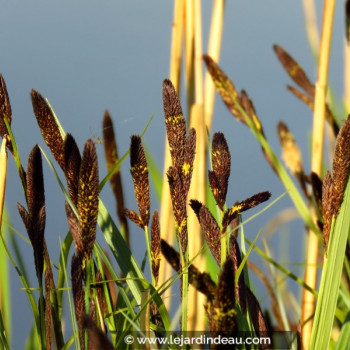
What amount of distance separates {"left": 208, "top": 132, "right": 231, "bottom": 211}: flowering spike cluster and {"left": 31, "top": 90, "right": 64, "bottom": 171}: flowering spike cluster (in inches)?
5.5

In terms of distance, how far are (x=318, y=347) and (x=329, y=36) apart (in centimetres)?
50

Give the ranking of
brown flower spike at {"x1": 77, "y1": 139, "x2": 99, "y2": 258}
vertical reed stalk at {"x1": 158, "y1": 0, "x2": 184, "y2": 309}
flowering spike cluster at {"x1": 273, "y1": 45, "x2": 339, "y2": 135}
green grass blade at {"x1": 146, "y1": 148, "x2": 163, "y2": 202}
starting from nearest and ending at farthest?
brown flower spike at {"x1": 77, "y1": 139, "x2": 99, "y2": 258}
vertical reed stalk at {"x1": 158, "y1": 0, "x2": 184, "y2": 309}
flowering spike cluster at {"x1": 273, "y1": 45, "x2": 339, "y2": 135}
green grass blade at {"x1": 146, "y1": 148, "x2": 163, "y2": 202}

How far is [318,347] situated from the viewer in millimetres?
548

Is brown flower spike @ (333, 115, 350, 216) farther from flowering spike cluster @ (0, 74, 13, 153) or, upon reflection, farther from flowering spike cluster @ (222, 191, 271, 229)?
flowering spike cluster @ (0, 74, 13, 153)

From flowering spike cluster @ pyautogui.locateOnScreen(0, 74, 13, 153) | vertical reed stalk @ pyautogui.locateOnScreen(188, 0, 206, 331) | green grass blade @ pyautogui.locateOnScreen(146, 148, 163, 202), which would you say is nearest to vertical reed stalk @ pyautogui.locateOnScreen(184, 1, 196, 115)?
vertical reed stalk @ pyautogui.locateOnScreen(188, 0, 206, 331)

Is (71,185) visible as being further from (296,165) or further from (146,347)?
(296,165)

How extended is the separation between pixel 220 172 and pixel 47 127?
163mm

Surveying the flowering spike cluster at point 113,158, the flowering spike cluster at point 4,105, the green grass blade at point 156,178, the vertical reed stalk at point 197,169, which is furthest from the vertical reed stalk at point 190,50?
the flowering spike cluster at point 4,105

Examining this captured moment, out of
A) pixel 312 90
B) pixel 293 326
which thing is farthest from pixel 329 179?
pixel 293 326

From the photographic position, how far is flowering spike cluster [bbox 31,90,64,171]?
0.53 m

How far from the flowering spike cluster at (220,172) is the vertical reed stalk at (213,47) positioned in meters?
0.42

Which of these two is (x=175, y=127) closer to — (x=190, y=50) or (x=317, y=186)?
(x=317, y=186)

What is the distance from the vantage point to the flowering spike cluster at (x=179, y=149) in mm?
A: 498

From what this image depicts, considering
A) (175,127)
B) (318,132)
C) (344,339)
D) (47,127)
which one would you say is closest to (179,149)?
(175,127)
